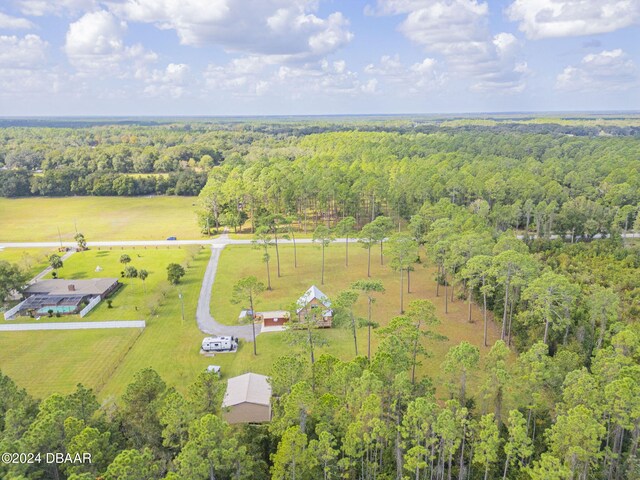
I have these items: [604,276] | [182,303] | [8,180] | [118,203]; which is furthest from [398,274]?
[8,180]

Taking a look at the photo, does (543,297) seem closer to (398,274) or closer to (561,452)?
(561,452)

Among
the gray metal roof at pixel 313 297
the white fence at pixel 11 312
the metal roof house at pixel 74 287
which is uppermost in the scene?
the gray metal roof at pixel 313 297

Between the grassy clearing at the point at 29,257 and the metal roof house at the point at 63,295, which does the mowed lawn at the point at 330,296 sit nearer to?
the metal roof house at the point at 63,295

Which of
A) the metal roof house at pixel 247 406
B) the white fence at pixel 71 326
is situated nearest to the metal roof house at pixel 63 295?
the white fence at pixel 71 326

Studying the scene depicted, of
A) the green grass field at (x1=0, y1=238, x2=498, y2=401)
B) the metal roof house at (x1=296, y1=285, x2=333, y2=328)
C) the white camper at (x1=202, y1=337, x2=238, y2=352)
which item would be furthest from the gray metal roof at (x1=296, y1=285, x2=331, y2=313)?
the white camper at (x1=202, y1=337, x2=238, y2=352)

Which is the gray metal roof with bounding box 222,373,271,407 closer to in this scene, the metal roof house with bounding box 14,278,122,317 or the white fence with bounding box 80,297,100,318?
the white fence with bounding box 80,297,100,318

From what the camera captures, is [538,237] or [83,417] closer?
[83,417]

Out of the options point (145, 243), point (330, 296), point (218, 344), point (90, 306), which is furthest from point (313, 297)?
point (145, 243)
